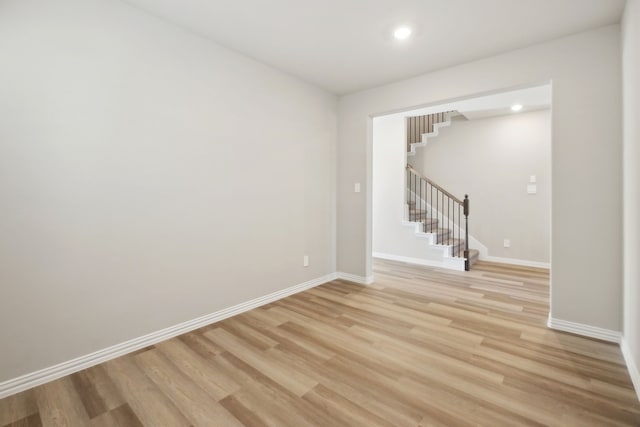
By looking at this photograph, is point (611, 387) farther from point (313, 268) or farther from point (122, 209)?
point (122, 209)

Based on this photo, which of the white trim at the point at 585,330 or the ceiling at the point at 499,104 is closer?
the white trim at the point at 585,330

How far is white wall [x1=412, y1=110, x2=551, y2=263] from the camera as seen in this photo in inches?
192

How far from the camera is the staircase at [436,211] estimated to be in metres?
4.82

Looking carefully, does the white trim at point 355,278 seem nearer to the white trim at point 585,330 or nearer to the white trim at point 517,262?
the white trim at point 585,330

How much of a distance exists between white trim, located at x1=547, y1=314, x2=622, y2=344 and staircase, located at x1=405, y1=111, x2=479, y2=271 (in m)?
2.08

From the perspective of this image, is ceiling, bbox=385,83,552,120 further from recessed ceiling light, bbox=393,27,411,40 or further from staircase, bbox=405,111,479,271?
recessed ceiling light, bbox=393,27,411,40

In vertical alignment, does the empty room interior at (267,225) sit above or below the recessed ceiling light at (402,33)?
below

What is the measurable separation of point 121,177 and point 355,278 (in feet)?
9.44

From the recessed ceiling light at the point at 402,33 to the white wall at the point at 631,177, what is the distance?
137cm

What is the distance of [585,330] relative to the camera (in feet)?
7.91

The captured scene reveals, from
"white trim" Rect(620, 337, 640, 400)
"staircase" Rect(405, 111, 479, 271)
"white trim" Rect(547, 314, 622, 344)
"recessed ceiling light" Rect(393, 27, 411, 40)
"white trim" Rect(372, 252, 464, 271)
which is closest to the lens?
"white trim" Rect(620, 337, 640, 400)

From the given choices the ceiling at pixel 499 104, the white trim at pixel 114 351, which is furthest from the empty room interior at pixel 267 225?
the ceiling at pixel 499 104

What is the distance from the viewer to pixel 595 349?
7.17 ft

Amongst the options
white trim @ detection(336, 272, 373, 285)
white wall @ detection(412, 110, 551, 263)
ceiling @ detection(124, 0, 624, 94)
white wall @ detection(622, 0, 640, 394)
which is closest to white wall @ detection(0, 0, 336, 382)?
ceiling @ detection(124, 0, 624, 94)
